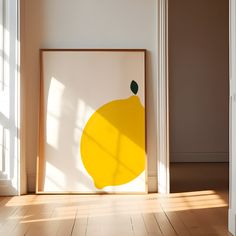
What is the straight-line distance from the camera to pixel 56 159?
5980 mm

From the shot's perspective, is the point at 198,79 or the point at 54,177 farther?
the point at 198,79

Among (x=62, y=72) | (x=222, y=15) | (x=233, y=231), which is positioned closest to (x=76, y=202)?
(x=62, y=72)

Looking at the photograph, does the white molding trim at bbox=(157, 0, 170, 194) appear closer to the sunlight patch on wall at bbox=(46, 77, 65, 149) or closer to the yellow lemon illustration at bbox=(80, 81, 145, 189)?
the yellow lemon illustration at bbox=(80, 81, 145, 189)

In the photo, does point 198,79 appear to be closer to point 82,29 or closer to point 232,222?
point 82,29

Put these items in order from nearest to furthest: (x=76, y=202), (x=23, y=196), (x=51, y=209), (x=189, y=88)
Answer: (x=51, y=209), (x=76, y=202), (x=23, y=196), (x=189, y=88)

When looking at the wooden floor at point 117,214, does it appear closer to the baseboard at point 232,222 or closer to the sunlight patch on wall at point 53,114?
the baseboard at point 232,222

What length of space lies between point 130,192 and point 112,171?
0.30 metres

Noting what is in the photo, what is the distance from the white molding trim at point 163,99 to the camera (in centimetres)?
596

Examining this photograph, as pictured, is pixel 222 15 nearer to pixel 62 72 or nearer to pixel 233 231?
pixel 62 72

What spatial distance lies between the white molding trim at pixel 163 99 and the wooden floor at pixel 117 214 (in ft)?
0.78

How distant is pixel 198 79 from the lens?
30.7ft

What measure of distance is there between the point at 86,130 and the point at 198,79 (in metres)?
3.87

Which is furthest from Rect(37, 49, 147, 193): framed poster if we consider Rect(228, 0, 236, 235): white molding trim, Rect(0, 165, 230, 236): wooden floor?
Rect(228, 0, 236, 235): white molding trim

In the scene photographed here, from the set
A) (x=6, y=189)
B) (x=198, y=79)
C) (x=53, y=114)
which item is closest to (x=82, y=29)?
(x=53, y=114)
